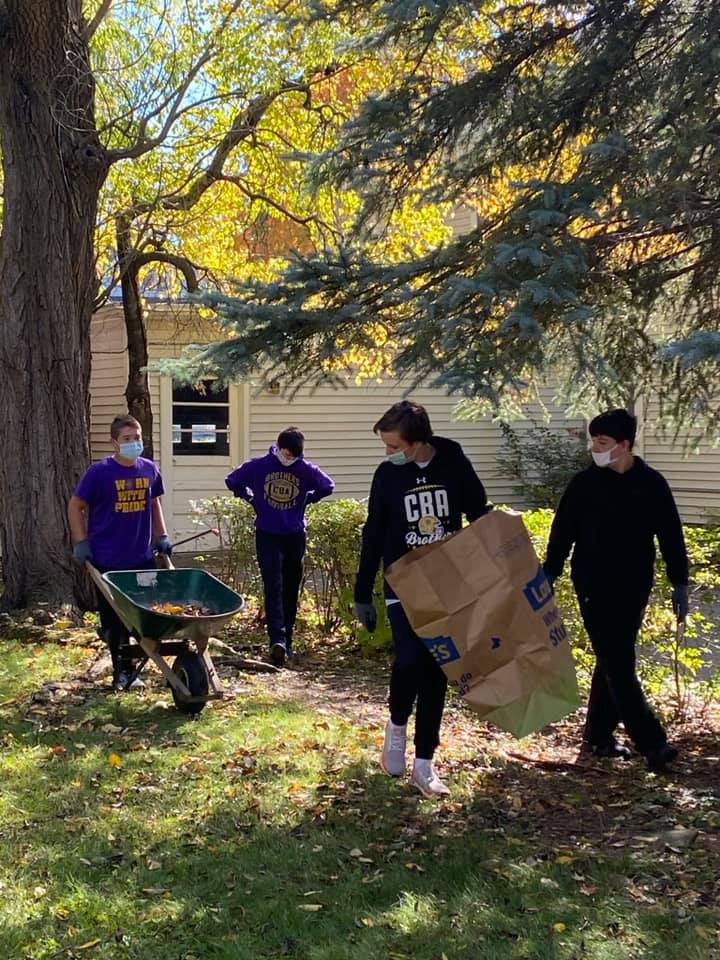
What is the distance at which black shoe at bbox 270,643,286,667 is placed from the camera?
7410mm

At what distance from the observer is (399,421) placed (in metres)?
4.37

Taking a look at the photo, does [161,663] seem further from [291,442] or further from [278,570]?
[291,442]

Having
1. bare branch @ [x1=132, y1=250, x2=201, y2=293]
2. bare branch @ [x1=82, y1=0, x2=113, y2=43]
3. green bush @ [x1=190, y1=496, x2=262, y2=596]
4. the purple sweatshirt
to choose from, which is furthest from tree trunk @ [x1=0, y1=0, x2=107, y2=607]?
bare branch @ [x1=132, y1=250, x2=201, y2=293]

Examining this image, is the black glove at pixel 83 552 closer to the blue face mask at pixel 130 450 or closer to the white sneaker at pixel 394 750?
the blue face mask at pixel 130 450

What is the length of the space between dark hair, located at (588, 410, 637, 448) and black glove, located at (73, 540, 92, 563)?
3.29 metres

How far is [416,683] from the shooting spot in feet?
14.8

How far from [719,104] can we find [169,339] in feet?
33.8

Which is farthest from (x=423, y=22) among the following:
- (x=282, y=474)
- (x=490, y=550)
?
(x=282, y=474)

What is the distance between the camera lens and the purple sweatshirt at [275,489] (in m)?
7.46

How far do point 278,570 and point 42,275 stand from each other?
11.0ft

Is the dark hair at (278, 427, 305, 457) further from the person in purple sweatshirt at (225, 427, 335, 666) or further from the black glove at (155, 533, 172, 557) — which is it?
the black glove at (155, 533, 172, 557)

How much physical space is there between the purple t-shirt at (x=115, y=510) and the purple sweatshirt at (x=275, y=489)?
1124 millimetres

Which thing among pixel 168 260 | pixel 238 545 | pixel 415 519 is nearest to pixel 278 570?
pixel 238 545

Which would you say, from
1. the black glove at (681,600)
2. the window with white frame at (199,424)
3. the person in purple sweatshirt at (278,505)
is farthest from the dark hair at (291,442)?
the window with white frame at (199,424)
